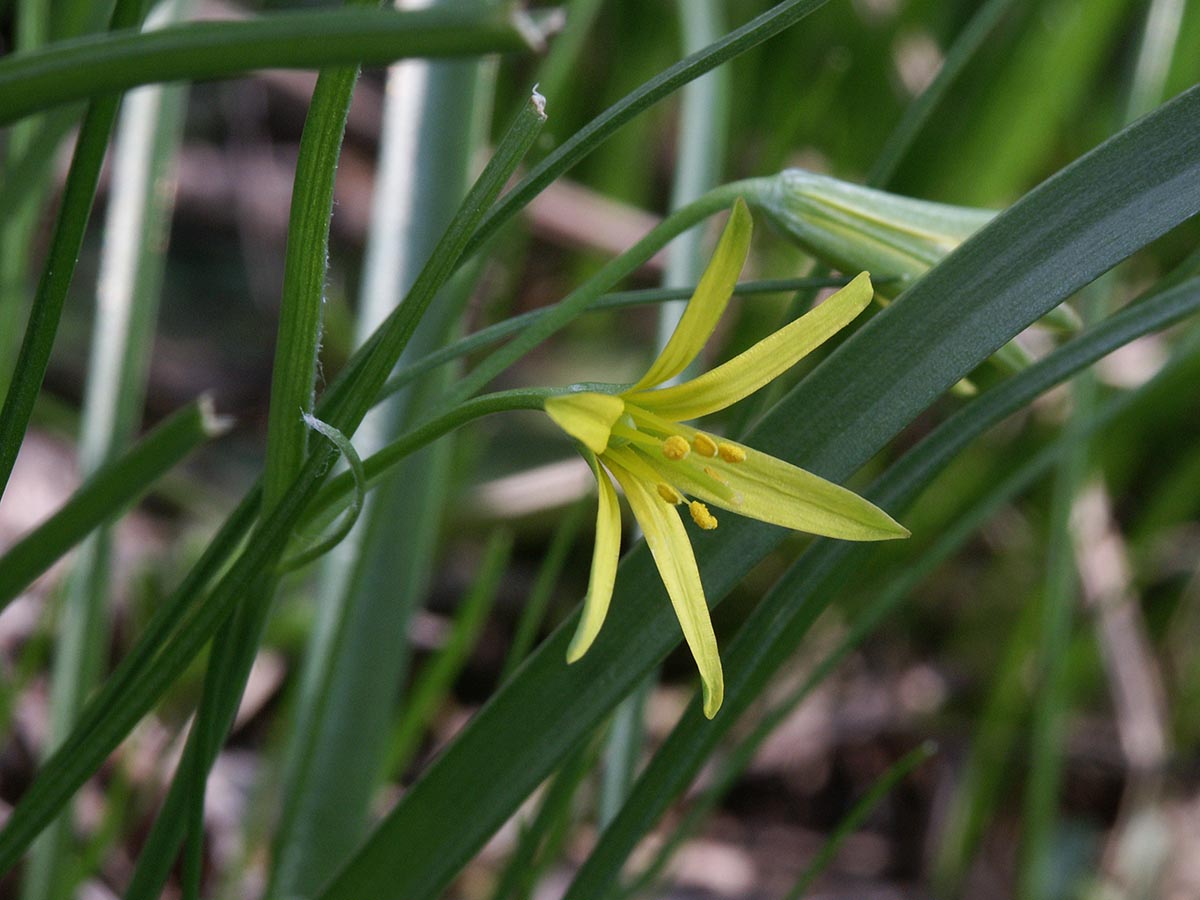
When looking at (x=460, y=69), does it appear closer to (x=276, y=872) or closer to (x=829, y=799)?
(x=276, y=872)

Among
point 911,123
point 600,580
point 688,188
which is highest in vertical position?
point 688,188

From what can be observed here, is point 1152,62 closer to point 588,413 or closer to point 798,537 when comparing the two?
point 588,413

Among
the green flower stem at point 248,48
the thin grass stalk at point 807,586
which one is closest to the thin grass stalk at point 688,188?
the thin grass stalk at point 807,586

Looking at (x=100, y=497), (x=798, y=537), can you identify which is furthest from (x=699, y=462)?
(x=798, y=537)

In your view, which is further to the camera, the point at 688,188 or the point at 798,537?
the point at 798,537

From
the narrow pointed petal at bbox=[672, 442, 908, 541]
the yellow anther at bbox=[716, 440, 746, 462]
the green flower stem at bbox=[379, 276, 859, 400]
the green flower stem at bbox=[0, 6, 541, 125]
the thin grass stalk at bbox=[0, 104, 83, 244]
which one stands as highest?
the thin grass stalk at bbox=[0, 104, 83, 244]

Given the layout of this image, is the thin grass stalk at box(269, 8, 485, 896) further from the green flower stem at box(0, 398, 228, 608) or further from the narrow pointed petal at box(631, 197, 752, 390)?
the narrow pointed petal at box(631, 197, 752, 390)

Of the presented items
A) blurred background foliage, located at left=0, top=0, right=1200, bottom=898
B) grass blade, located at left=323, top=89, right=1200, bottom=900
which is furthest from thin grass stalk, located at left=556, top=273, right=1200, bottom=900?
blurred background foliage, located at left=0, top=0, right=1200, bottom=898
